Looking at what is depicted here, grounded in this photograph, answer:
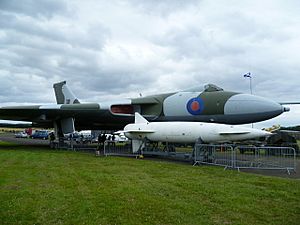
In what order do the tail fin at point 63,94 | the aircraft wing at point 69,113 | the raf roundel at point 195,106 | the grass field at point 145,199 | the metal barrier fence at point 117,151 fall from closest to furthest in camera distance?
the grass field at point 145,199
the raf roundel at point 195,106
the metal barrier fence at point 117,151
the aircraft wing at point 69,113
the tail fin at point 63,94

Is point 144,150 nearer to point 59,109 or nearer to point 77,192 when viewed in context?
point 59,109

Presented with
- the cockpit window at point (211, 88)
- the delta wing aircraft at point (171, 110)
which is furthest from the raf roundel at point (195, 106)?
the cockpit window at point (211, 88)

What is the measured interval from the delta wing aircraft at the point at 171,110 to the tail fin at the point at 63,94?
4.11 meters

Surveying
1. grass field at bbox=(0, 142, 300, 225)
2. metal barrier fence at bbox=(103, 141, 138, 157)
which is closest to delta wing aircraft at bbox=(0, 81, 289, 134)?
metal barrier fence at bbox=(103, 141, 138, 157)

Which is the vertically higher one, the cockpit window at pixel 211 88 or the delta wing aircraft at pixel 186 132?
the cockpit window at pixel 211 88

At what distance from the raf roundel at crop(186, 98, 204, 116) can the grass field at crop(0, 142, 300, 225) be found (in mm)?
6628

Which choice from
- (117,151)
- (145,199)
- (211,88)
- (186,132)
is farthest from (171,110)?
(145,199)

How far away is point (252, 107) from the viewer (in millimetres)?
13375

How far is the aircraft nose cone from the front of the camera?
13.2 metres

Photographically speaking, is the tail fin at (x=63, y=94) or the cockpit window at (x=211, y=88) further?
the tail fin at (x=63, y=94)

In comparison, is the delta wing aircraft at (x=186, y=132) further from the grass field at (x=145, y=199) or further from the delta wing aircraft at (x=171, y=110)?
the grass field at (x=145, y=199)

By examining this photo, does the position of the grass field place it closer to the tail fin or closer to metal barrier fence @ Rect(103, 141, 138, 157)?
metal barrier fence @ Rect(103, 141, 138, 157)

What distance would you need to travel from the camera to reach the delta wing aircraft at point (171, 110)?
1353cm

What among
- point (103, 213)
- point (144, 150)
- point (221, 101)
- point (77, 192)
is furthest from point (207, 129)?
point (103, 213)
